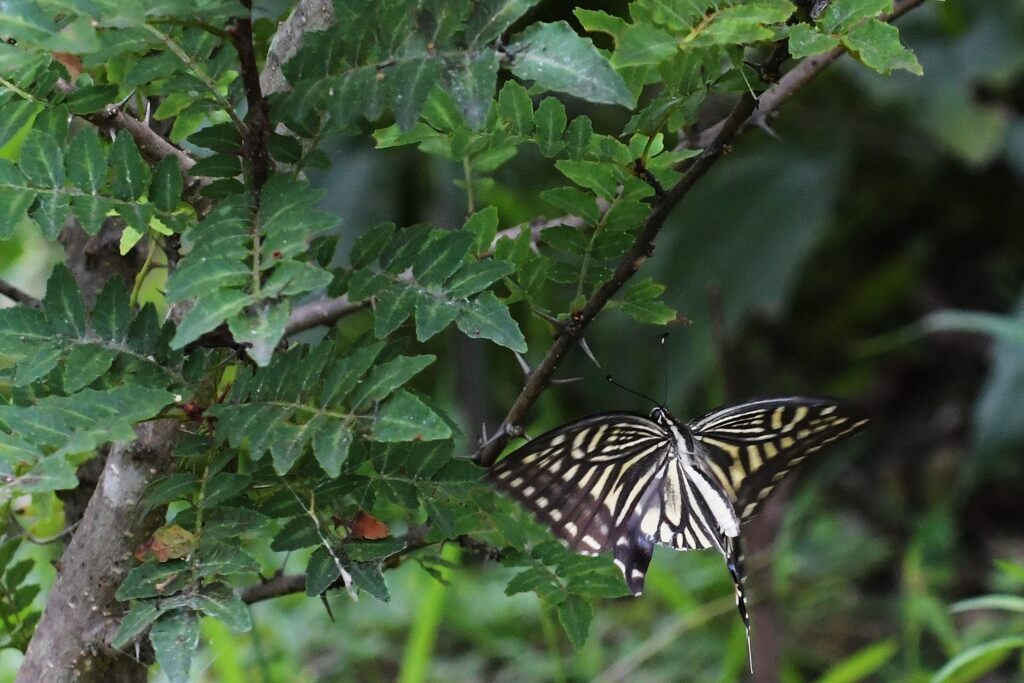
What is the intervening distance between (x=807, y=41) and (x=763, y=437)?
0.54 meters

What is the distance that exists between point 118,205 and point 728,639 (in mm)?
1759

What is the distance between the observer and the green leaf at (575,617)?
0.88 metres

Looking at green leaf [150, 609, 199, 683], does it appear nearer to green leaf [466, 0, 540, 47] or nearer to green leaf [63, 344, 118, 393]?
green leaf [63, 344, 118, 393]

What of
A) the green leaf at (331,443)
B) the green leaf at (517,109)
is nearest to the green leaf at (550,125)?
the green leaf at (517,109)

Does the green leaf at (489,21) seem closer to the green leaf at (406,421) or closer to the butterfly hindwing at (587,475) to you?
the green leaf at (406,421)

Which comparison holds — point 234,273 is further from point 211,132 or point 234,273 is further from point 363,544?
point 363,544

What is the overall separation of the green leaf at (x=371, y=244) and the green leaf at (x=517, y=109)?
11cm

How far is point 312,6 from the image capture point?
2.68ft

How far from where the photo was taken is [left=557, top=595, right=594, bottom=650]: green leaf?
0.88 m

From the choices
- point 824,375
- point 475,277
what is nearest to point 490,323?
point 475,277

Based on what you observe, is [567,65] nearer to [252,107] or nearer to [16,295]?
[252,107]

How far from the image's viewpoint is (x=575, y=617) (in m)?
0.90

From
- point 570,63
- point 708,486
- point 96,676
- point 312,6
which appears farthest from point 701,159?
point 96,676

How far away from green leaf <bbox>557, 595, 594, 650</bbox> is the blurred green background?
0.84 metres
